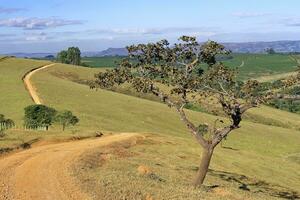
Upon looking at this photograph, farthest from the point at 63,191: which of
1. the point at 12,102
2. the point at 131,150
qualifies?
the point at 12,102

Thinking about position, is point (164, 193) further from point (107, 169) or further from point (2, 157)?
point (2, 157)

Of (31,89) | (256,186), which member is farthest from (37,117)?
(31,89)

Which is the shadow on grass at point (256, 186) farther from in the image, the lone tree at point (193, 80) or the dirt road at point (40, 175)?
the dirt road at point (40, 175)

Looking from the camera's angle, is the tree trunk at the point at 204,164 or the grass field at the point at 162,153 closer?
the grass field at the point at 162,153

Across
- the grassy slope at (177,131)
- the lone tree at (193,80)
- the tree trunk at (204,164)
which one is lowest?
the grassy slope at (177,131)

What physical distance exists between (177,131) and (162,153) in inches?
1460

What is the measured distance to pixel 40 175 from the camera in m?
28.0

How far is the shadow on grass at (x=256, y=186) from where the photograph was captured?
133 ft

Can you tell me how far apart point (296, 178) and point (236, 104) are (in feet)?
89.1

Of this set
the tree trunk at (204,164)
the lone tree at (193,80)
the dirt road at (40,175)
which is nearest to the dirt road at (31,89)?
the dirt road at (40,175)

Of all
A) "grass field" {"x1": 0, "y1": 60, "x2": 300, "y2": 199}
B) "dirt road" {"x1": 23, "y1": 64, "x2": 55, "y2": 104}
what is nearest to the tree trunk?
"grass field" {"x1": 0, "y1": 60, "x2": 300, "y2": 199}

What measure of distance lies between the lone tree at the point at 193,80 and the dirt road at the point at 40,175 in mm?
6039

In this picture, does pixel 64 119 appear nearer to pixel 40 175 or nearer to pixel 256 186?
pixel 256 186

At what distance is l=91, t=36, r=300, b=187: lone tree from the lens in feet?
97.8
